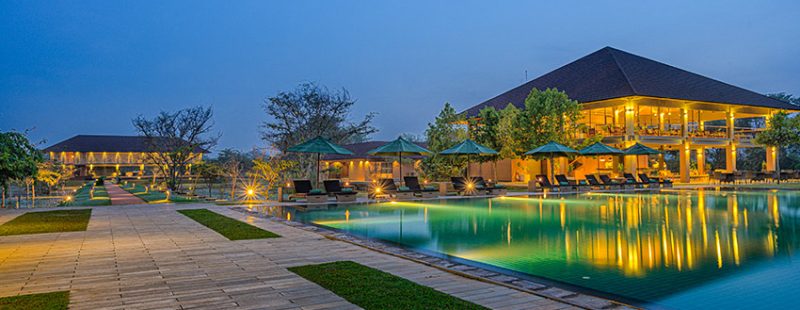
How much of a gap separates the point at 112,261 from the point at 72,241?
2.43m

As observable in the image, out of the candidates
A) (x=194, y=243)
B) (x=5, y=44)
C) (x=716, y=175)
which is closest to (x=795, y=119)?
(x=716, y=175)

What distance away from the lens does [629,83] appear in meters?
27.4

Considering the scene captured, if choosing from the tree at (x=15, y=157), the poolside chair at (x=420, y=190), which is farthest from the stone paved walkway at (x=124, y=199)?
the tree at (x=15, y=157)

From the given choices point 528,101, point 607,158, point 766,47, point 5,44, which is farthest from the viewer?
point 766,47

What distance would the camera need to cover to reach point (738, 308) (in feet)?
14.8

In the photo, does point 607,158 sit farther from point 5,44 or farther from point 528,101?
point 5,44

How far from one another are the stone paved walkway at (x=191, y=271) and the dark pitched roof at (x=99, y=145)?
59468 mm

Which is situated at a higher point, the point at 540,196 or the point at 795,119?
the point at 795,119

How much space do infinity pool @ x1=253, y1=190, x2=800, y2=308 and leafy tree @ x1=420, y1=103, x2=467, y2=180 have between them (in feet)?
38.8

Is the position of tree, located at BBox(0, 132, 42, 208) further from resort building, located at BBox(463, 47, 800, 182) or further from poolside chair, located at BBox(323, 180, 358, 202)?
resort building, located at BBox(463, 47, 800, 182)

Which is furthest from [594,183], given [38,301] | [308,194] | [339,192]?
[38,301]

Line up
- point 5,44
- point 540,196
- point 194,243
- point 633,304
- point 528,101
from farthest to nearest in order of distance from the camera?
1. point 5,44
2. point 528,101
3. point 540,196
4. point 194,243
5. point 633,304

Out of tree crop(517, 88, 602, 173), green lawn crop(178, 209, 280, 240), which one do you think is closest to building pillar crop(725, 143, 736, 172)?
tree crop(517, 88, 602, 173)

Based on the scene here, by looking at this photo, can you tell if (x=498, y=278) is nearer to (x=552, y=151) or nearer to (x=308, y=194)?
(x=308, y=194)
